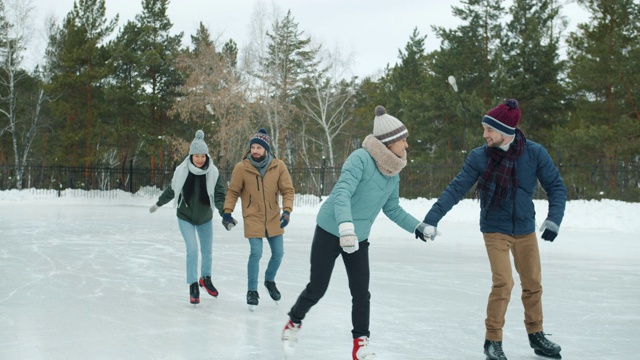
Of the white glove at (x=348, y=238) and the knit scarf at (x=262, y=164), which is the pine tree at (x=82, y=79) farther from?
the white glove at (x=348, y=238)

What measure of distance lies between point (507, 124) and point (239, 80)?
35098 mm

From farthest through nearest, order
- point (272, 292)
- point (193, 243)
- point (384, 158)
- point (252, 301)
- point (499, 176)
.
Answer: point (272, 292) < point (193, 243) < point (252, 301) < point (499, 176) < point (384, 158)

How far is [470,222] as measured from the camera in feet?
60.2

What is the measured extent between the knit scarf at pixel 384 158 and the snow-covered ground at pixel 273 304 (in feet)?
4.08

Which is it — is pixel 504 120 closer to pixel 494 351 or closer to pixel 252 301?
pixel 494 351

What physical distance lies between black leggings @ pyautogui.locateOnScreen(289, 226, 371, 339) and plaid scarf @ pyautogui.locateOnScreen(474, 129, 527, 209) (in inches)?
33.0

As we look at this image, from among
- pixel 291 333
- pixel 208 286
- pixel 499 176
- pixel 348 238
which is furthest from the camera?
pixel 208 286

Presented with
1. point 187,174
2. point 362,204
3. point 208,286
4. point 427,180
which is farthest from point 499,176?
point 427,180

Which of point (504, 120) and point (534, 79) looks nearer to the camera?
point (504, 120)

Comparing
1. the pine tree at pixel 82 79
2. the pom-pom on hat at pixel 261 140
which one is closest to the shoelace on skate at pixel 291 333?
the pom-pom on hat at pixel 261 140

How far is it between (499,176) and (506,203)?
0.19 m

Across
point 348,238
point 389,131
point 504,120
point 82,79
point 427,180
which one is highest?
point 82,79

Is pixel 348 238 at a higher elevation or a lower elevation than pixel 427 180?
lower

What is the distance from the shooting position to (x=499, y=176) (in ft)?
13.1
